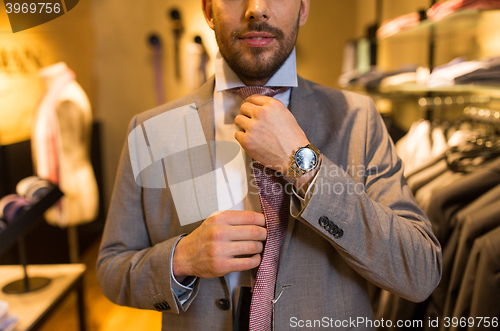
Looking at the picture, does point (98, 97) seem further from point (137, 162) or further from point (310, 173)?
point (310, 173)

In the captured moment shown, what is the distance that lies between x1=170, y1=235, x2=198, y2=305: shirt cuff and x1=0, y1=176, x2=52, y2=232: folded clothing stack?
0.41 meters

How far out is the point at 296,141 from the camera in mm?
622

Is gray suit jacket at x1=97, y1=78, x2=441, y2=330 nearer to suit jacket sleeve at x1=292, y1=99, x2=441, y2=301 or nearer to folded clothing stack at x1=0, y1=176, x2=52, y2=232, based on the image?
suit jacket sleeve at x1=292, y1=99, x2=441, y2=301

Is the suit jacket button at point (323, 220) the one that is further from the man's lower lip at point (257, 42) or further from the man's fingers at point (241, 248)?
the man's lower lip at point (257, 42)

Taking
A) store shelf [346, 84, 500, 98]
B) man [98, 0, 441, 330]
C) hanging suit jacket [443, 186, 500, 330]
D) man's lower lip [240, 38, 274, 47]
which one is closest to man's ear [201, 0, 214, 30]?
man [98, 0, 441, 330]

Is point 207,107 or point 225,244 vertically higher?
point 207,107

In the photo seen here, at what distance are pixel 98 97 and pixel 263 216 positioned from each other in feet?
3.64

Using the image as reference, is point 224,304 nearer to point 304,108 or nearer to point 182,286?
point 182,286

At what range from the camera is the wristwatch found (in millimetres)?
605

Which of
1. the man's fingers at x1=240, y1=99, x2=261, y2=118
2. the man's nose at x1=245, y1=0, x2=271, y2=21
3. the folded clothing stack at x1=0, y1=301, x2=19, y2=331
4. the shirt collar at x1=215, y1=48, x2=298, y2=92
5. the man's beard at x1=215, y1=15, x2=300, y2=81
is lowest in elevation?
the folded clothing stack at x1=0, y1=301, x2=19, y2=331

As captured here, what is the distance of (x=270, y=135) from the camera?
2.02 feet

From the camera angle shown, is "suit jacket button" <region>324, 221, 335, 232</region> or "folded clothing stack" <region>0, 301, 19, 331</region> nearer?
"suit jacket button" <region>324, 221, 335, 232</region>

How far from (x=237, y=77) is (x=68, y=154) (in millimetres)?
1287

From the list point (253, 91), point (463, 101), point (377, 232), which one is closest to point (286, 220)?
point (377, 232)
